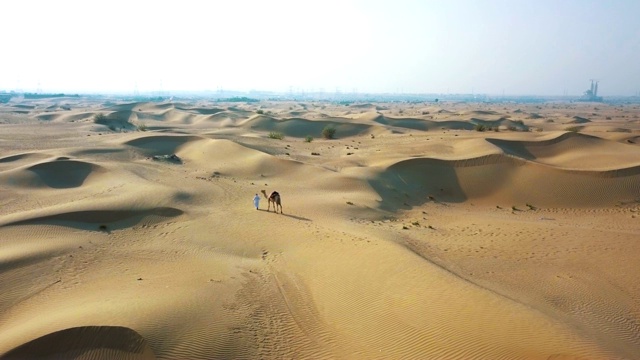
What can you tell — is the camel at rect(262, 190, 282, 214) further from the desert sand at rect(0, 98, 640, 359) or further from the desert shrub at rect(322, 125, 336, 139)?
the desert shrub at rect(322, 125, 336, 139)

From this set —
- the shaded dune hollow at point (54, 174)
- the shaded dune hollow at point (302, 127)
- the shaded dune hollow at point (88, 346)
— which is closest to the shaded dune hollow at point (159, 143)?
the shaded dune hollow at point (54, 174)

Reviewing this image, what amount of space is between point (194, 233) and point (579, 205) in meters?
19.2

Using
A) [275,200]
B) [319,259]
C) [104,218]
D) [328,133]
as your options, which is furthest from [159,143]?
[319,259]

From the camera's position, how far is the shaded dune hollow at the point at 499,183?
23.1 meters

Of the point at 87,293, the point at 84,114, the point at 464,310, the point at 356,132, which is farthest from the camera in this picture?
the point at 84,114

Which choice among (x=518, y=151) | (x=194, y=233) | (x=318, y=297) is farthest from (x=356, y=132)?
(x=318, y=297)

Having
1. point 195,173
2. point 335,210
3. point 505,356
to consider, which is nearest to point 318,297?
point 505,356

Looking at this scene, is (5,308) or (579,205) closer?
(5,308)

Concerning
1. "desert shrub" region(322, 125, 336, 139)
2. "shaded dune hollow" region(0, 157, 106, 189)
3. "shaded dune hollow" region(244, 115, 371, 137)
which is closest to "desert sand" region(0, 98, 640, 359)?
"shaded dune hollow" region(0, 157, 106, 189)

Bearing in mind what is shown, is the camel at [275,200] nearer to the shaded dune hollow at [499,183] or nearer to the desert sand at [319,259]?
the desert sand at [319,259]

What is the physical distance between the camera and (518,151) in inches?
1359

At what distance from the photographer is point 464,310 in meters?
9.89

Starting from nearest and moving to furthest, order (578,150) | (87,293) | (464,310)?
(464,310), (87,293), (578,150)

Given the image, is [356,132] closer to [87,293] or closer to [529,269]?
[529,269]
